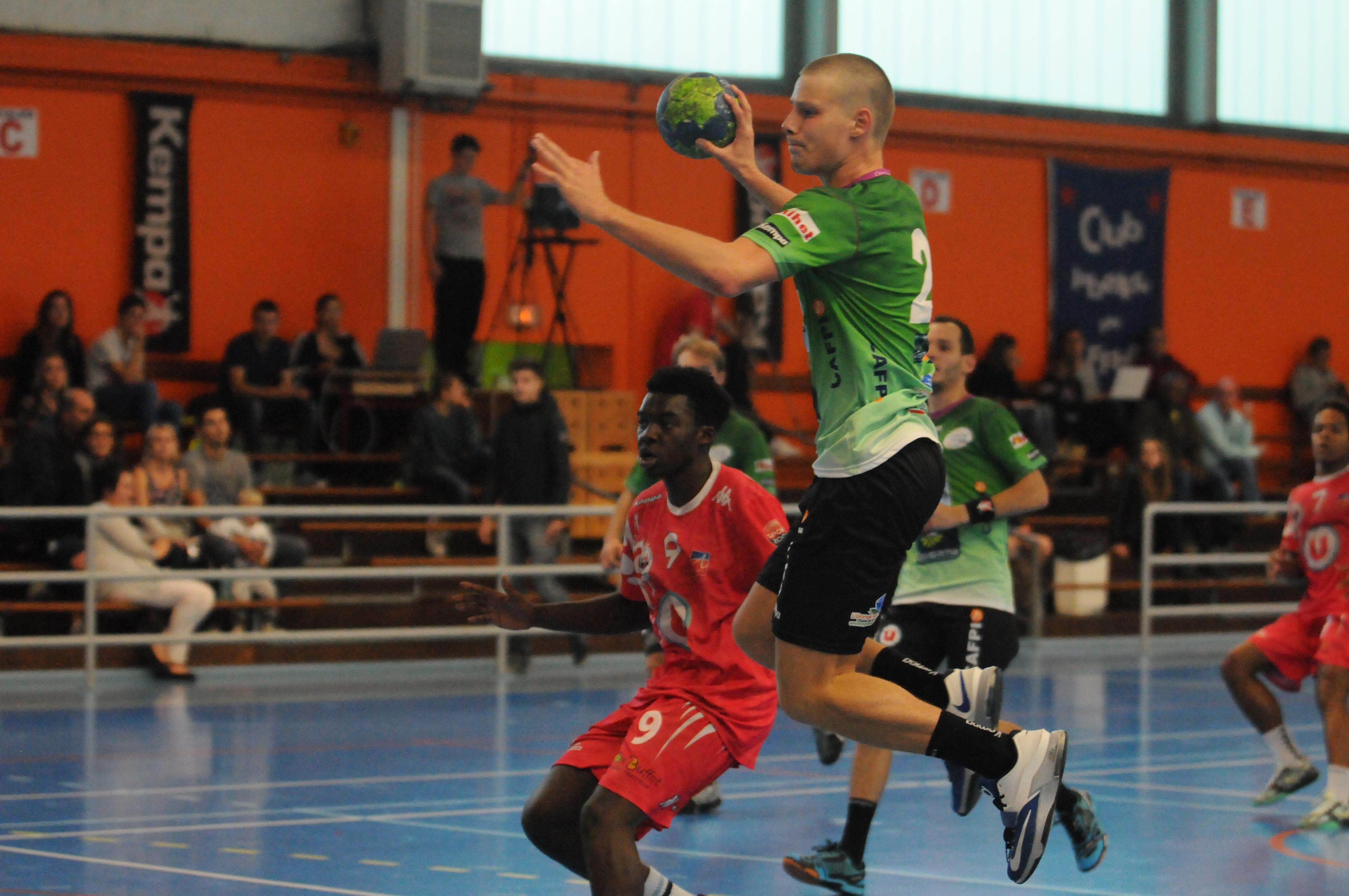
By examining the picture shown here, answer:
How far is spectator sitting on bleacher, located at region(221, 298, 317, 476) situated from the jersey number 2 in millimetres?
10988

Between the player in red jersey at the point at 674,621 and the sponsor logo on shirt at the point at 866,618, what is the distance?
56 centimetres

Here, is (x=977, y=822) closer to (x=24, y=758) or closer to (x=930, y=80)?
(x=24, y=758)

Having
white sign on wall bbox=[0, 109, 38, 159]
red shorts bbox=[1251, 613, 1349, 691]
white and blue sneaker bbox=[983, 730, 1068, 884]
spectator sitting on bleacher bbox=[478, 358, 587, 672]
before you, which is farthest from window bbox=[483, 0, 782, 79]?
white and blue sneaker bbox=[983, 730, 1068, 884]

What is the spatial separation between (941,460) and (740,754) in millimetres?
996

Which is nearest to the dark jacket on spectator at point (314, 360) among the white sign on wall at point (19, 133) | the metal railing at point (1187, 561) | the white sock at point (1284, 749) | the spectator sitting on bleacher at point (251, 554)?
the spectator sitting on bleacher at point (251, 554)

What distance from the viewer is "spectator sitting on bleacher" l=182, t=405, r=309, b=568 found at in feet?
42.2

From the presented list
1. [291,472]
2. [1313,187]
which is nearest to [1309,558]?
[291,472]

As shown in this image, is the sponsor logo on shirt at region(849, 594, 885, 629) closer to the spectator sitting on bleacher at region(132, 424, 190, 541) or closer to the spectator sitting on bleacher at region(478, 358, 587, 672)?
the spectator sitting on bleacher at region(478, 358, 587, 672)

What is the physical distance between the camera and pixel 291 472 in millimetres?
14914

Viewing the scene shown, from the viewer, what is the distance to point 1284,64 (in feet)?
72.8

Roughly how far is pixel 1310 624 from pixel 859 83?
434 cm

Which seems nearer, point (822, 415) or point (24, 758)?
point (822, 415)

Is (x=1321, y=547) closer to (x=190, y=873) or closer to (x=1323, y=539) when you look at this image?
(x=1323, y=539)

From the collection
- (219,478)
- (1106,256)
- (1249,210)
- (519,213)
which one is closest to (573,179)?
(219,478)
